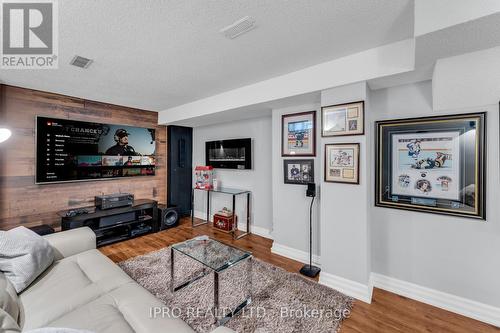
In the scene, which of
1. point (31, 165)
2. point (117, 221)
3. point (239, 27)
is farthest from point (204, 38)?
point (31, 165)

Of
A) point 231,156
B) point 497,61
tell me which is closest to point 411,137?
point 497,61

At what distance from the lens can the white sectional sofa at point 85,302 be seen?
3.76 feet

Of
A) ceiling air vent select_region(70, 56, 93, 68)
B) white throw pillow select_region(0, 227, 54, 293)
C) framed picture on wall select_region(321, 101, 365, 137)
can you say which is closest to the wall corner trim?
framed picture on wall select_region(321, 101, 365, 137)

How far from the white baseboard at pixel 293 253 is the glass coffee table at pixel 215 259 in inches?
26.8

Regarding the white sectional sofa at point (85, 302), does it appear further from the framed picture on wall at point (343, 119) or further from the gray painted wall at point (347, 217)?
the framed picture on wall at point (343, 119)

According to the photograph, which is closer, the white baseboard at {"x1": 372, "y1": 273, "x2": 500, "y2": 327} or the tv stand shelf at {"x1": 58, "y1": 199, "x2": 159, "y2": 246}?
the white baseboard at {"x1": 372, "y1": 273, "x2": 500, "y2": 327}

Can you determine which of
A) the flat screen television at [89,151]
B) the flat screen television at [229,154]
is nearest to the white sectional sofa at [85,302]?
the flat screen television at [89,151]

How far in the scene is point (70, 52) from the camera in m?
2.07

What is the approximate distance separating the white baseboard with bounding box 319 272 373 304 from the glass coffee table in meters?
0.83

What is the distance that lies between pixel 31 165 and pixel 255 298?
3598 millimetres

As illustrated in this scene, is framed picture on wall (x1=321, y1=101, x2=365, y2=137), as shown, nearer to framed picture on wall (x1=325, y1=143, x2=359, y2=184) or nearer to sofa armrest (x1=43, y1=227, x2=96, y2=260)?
framed picture on wall (x1=325, y1=143, x2=359, y2=184)

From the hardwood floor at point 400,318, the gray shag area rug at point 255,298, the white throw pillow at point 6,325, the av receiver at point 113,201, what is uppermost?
the av receiver at point 113,201

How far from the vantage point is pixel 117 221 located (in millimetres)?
3410

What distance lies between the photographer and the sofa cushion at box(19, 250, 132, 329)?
1.26 meters
